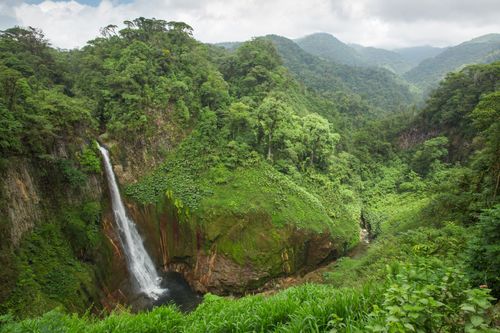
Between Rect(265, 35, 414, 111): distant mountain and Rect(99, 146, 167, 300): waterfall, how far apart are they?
60.3 m

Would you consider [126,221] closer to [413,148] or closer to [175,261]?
[175,261]

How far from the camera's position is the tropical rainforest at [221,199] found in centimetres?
484

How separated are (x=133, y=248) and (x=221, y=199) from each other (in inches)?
217

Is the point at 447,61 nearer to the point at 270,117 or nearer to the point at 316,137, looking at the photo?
the point at 316,137

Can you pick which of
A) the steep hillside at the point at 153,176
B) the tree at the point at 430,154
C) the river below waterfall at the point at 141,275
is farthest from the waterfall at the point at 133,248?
the tree at the point at 430,154

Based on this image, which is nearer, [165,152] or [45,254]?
[45,254]

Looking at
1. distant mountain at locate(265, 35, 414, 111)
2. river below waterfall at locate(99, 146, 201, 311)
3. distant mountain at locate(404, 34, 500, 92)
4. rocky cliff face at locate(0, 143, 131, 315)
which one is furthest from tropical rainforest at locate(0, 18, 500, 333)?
distant mountain at locate(404, 34, 500, 92)

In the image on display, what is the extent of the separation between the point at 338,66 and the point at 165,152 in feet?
298

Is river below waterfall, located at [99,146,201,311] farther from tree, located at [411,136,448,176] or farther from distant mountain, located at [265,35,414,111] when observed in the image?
distant mountain, located at [265,35,414,111]

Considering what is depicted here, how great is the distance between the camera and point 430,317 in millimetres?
2717

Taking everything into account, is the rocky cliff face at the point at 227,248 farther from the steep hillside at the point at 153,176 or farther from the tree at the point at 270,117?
the tree at the point at 270,117

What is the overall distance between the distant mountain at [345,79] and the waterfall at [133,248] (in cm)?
6033

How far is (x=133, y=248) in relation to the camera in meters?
17.0

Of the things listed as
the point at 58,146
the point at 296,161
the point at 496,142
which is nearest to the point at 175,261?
the point at 58,146
